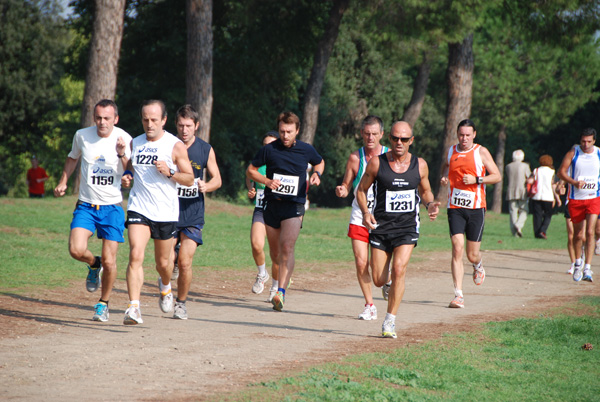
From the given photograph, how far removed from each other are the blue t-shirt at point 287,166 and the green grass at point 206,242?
12.1 ft

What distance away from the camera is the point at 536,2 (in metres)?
26.1

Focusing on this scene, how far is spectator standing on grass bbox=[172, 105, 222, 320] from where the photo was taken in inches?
348

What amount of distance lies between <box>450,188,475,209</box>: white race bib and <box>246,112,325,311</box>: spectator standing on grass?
6.41 feet

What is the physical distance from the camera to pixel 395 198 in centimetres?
805

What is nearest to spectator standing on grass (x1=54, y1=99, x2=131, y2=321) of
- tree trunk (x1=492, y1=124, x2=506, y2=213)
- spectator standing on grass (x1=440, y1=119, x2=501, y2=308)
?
spectator standing on grass (x1=440, y1=119, x2=501, y2=308)

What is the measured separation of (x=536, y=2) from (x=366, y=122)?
1878 centimetres

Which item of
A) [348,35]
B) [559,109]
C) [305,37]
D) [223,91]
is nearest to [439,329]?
[305,37]

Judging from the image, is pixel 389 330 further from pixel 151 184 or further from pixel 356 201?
pixel 151 184

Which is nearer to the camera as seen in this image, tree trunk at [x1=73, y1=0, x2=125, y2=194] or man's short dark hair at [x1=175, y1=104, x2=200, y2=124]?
man's short dark hair at [x1=175, y1=104, x2=200, y2=124]

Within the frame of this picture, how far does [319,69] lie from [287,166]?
2092 centimetres

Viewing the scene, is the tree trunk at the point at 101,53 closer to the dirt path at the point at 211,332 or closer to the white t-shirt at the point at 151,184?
the dirt path at the point at 211,332

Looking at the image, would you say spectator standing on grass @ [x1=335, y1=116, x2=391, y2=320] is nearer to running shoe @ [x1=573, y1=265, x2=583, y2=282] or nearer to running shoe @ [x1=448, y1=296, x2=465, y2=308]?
running shoe @ [x1=448, y1=296, x2=465, y2=308]

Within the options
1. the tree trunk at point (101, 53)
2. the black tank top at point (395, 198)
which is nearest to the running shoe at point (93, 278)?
the black tank top at point (395, 198)

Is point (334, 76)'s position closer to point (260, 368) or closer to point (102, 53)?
point (102, 53)
